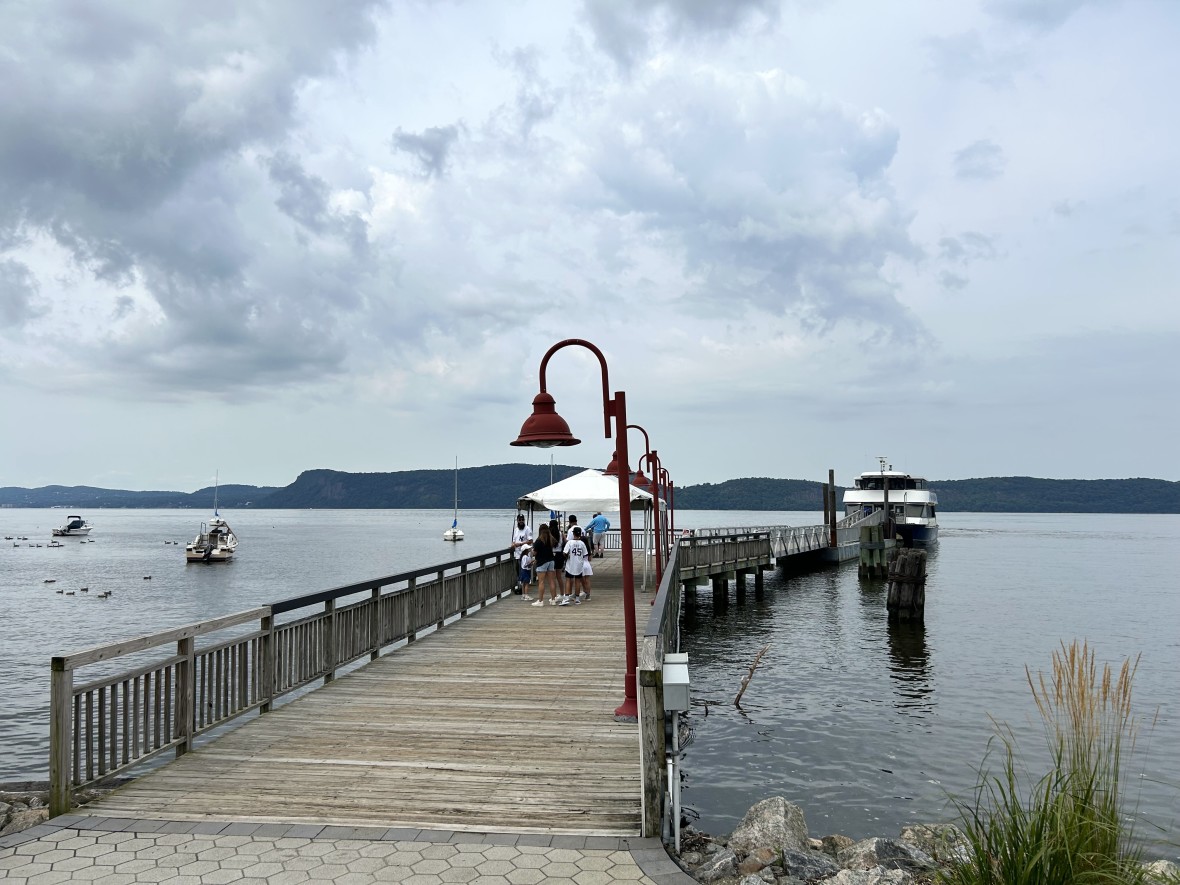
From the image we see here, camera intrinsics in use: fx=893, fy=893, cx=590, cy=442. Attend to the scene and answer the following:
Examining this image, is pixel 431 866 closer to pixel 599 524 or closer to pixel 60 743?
pixel 60 743

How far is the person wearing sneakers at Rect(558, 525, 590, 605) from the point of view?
56.3ft

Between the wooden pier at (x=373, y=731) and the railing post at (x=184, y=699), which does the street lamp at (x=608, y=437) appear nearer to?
the wooden pier at (x=373, y=731)

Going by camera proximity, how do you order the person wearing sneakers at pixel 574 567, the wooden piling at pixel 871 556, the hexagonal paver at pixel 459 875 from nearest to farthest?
1. the hexagonal paver at pixel 459 875
2. the person wearing sneakers at pixel 574 567
3. the wooden piling at pixel 871 556

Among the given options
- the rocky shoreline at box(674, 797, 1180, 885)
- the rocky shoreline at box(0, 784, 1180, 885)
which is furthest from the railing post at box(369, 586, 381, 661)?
the rocky shoreline at box(674, 797, 1180, 885)

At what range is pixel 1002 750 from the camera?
1419 centimetres

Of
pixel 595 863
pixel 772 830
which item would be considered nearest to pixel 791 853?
pixel 772 830

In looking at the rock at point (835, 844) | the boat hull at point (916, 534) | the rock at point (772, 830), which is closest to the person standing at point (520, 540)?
the rock at point (835, 844)

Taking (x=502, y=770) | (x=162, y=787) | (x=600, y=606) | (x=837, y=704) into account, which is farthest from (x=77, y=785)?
(x=837, y=704)

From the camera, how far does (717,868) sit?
5973 mm

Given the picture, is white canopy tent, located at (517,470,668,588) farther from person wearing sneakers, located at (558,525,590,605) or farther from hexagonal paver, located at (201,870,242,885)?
hexagonal paver, located at (201,870,242,885)

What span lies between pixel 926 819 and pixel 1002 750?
410cm

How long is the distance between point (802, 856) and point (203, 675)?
200 inches

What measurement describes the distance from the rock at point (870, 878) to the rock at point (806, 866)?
0.29 m

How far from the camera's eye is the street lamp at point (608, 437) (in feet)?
27.6
